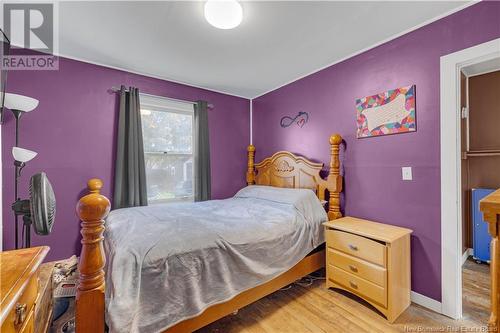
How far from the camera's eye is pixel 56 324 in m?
1.50

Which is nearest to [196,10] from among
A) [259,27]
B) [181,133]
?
[259,27]

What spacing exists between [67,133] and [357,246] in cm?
307

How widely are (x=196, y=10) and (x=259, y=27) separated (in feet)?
1.72

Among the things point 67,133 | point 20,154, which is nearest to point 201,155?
point 67,133

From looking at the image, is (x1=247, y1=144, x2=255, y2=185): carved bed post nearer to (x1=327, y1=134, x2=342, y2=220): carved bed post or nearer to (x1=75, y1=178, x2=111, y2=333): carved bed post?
(x1=327, y1=134, x2=342, y2=220): carved bed post

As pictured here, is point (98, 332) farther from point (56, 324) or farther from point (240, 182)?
point (240, 182)

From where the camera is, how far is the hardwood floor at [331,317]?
1615mm

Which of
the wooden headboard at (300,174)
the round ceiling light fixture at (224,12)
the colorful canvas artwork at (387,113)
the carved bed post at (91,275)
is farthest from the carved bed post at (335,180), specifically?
the carved bed post at (91,275)

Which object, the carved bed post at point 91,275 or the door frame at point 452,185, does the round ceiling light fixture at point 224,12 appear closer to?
the carved bed post at point 91,275

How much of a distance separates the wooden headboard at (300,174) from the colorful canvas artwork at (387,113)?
299 millimetres

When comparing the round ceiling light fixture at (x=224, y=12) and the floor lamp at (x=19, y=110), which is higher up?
the round ceiling light fixture at (x=224, y=12)

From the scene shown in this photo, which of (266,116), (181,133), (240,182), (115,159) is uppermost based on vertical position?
(266,116)

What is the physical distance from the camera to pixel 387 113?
83.4 inches

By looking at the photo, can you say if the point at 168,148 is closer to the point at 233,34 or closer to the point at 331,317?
the point at 233,34
